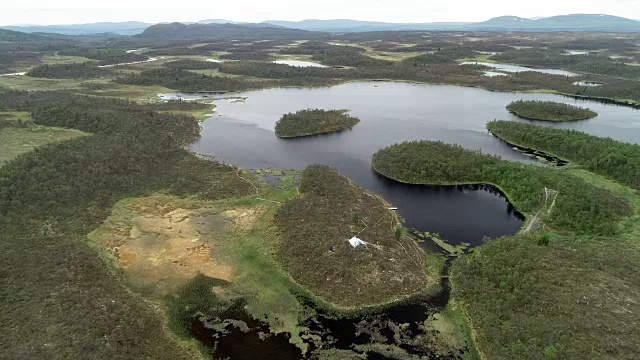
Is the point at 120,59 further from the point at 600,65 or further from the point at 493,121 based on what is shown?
the point at 600,65

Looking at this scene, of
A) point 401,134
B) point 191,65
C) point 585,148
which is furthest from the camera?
point 191,65

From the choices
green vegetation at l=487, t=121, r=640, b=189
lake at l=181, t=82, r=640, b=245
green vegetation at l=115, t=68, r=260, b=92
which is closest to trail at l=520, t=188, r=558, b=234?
lake at l=181, t=82, r=640, b=245

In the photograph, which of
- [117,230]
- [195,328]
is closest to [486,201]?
[195,328]

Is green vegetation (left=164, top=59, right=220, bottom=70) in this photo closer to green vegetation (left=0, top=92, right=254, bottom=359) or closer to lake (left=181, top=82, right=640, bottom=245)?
lake (left=181, top=82, right=640, bottom=245)

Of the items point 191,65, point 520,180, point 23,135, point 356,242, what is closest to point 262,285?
point 356,242

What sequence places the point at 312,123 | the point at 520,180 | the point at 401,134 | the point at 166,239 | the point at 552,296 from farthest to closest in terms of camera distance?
the point at 312,123
the point at 401,134
the point at 520,180
the point at 166,239
the point at 552,296

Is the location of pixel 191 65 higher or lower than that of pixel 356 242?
higher

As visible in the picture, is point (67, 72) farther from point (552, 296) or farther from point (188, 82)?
point (552, 296)

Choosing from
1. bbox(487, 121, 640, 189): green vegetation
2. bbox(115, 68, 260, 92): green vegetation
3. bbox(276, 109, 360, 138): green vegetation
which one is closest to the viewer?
bbox(487, 121, 640, 189): green vegetation
